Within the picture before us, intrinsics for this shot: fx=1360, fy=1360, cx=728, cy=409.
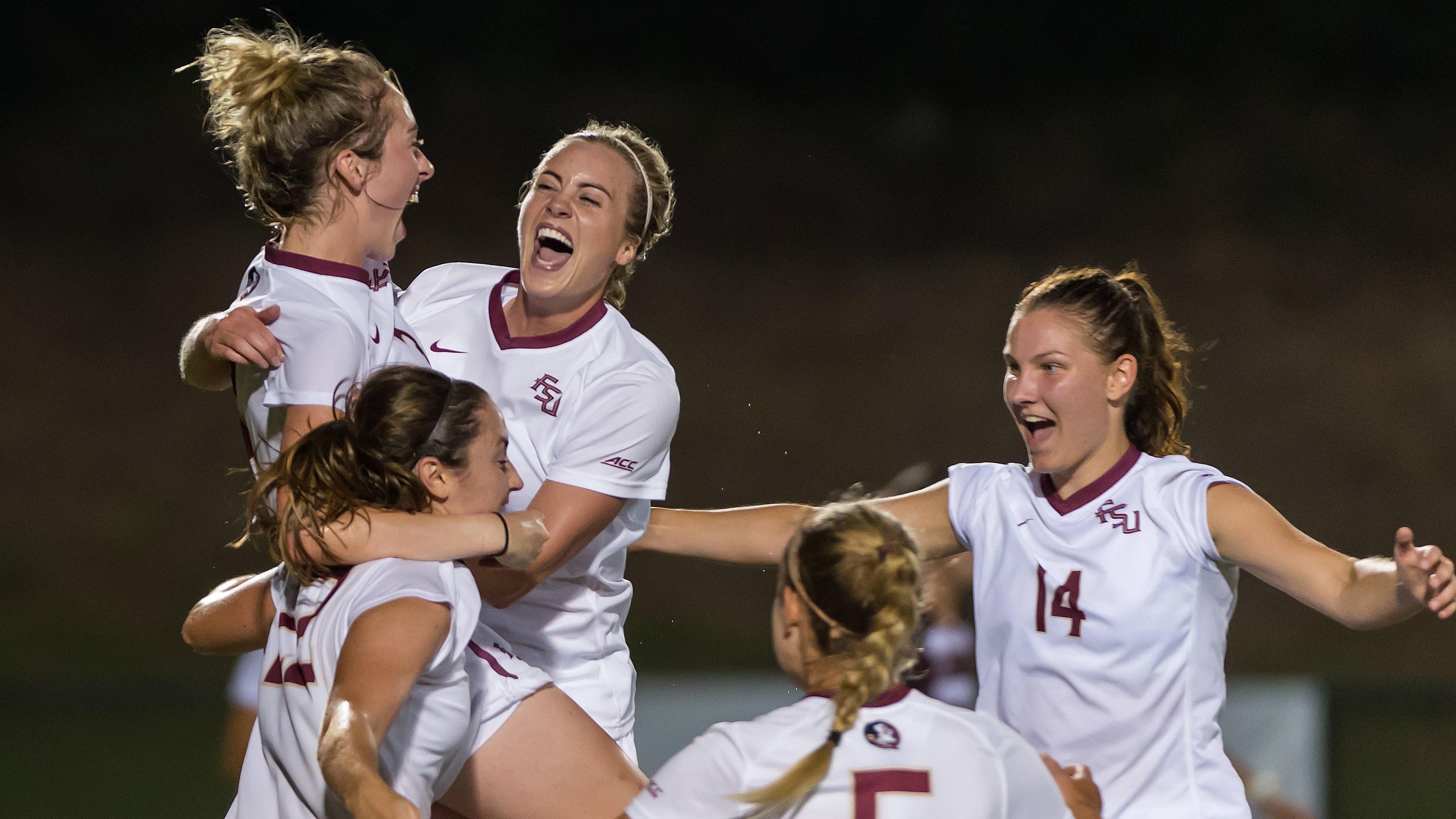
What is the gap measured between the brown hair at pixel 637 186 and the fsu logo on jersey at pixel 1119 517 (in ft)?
3.49

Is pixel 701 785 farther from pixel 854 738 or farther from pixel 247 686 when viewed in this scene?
pixel 247 686

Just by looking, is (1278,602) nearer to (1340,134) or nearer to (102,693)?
(1340,134)

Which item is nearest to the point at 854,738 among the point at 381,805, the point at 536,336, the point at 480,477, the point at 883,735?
the point at 883,735

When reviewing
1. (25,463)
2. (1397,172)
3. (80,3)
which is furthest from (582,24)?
(1397,172)

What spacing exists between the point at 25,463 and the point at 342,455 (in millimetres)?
8765

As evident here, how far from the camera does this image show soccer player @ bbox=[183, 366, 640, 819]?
1768mm

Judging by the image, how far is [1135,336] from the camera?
2.51 metres

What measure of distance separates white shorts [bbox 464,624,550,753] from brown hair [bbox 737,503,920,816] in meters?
0.62

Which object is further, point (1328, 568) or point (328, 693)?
point (1328, 568)

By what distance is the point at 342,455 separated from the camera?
1976mm

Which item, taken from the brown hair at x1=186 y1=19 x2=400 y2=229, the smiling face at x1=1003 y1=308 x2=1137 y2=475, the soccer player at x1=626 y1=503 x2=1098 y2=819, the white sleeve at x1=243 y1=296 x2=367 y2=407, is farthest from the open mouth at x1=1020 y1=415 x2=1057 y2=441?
the brown hair at x1=186 y1=19 x2=400 y2=229

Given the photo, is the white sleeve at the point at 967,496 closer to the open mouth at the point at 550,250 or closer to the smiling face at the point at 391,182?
the open mouth at the point at 550,250

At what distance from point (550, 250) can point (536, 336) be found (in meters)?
0.18

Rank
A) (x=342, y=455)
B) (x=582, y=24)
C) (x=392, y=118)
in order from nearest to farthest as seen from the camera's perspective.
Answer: (x=342, y=455)
(x=392, y=118)
(x=582, y=24)
